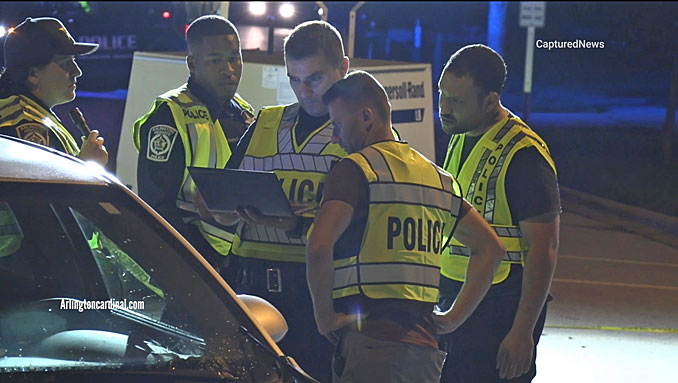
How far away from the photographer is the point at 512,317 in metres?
4.21

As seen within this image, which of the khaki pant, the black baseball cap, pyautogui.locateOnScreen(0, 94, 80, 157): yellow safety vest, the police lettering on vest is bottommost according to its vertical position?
the khaki pant

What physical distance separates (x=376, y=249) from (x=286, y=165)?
0.95m

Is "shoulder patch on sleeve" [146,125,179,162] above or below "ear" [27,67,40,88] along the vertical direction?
below

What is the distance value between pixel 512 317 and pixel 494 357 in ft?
0.51

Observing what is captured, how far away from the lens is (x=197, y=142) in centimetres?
504

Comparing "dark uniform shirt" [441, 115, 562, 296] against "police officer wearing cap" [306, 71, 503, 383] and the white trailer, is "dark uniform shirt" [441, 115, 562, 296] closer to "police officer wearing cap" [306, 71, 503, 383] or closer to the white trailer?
"police officer wearing cap" [306, 71, 503, 383]

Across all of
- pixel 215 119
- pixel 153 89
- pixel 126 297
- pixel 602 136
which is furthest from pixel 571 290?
pixel 602 136

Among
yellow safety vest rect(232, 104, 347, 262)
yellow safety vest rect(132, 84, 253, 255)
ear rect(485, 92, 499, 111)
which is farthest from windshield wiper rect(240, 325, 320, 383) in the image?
yellow safety vest rect(132, 84, 253, 255)

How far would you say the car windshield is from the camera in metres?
3.08

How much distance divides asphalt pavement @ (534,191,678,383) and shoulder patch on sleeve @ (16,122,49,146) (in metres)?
3.46

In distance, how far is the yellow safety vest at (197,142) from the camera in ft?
16.2

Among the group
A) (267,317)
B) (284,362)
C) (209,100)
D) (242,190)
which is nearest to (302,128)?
(242,190)

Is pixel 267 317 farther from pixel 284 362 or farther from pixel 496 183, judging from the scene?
pixel 496 183

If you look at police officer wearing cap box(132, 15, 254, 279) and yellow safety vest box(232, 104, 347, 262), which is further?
police officer wearing cap box(132, 15, 254, 279)
